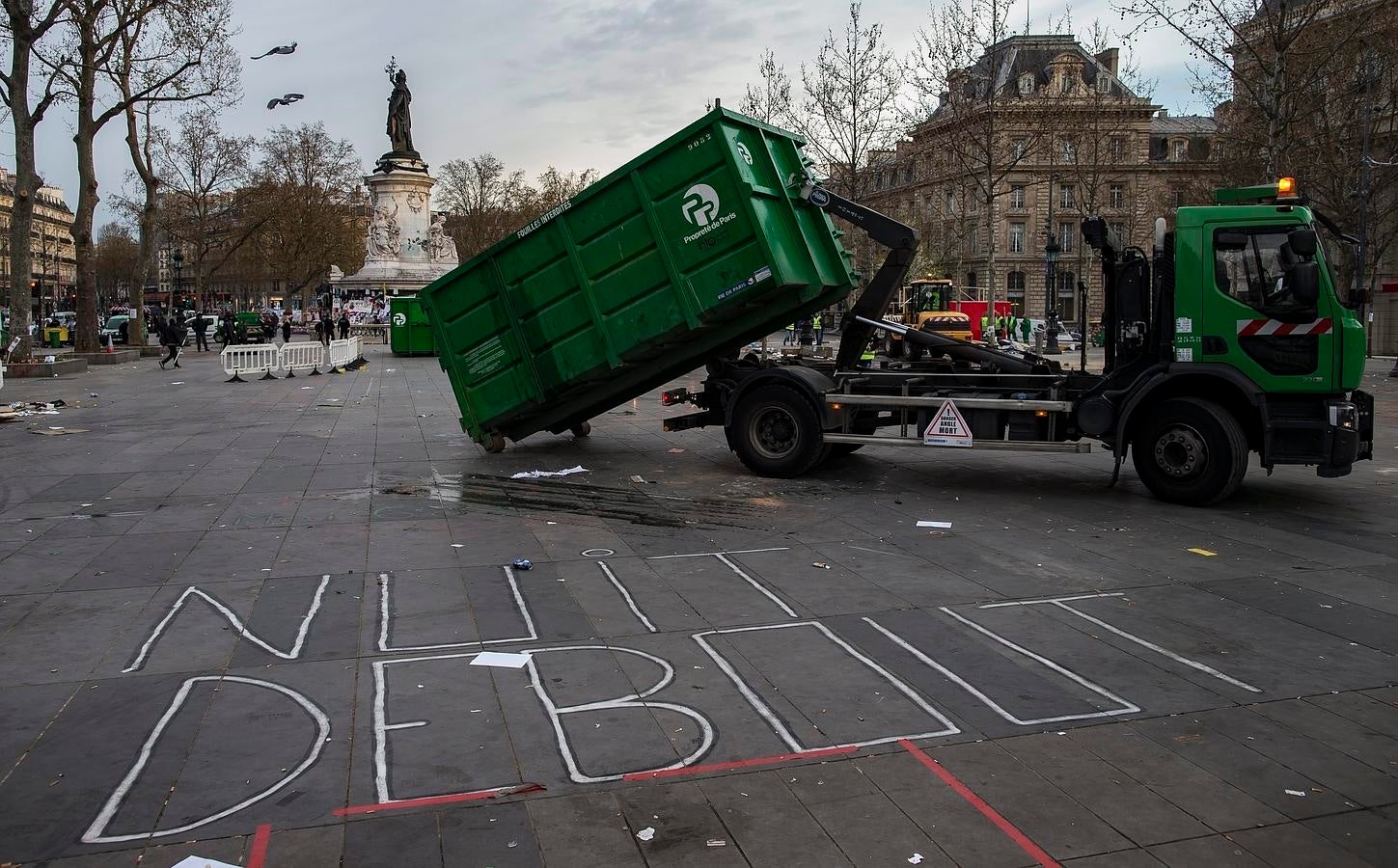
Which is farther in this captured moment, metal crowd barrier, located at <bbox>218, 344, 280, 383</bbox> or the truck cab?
metal crowd barrier, located at <bbox>218, 344, 280, 383</bbox>

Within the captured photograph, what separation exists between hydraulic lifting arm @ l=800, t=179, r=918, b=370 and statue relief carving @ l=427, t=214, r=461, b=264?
44094mm

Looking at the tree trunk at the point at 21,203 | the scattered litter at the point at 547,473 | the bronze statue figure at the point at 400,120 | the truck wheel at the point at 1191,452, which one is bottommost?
the scattered litter at the point at 547,473

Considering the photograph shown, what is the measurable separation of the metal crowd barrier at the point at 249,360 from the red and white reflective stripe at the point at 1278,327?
23.3 meters

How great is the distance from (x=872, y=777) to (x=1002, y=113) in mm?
36650

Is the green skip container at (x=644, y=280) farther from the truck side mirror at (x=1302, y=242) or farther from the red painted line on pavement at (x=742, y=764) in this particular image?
the red painted line on pavement at (x=742, y=764)

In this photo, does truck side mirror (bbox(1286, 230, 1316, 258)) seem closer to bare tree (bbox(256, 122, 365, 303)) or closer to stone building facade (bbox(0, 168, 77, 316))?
bare tree (bbox(256, 122, 365, 303))

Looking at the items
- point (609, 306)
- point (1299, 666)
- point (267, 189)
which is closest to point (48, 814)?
point (1299, 666)

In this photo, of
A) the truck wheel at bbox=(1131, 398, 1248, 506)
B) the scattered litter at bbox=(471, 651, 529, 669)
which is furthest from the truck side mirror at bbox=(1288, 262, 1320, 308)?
the scattered litter at bbox=(471, 651, 529, 669)

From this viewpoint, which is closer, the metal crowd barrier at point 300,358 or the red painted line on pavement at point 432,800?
the red painted line on pavement at point 432,800

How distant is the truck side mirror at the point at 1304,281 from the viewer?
9.26 m

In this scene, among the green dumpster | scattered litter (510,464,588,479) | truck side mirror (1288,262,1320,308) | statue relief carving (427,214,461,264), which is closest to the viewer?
truck side mirror (1288,262,1320,308)

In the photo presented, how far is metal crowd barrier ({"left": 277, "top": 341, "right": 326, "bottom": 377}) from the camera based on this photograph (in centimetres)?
2873

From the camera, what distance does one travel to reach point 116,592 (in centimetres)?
748

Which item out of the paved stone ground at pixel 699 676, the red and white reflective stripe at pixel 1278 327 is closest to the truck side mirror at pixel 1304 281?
the red and white reflective stripe at pixel 1278 327
